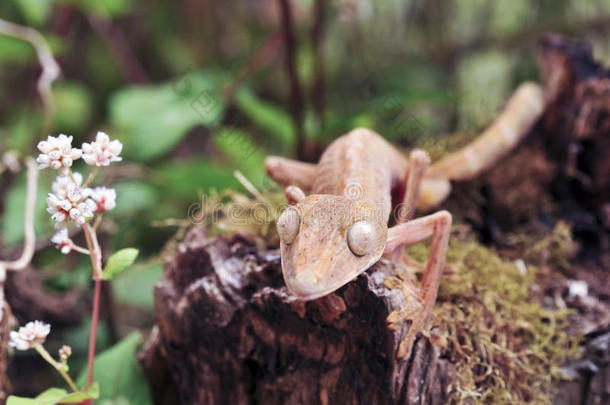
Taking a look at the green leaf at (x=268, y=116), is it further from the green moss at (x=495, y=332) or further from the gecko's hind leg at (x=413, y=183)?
the green moss at (x=495, y=332)

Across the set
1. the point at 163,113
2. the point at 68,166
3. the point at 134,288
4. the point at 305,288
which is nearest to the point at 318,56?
the point at 163,113

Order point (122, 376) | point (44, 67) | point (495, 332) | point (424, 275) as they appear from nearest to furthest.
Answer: point (424, 275)
point (495, 332)
point (122, 376)
point (44, 67)

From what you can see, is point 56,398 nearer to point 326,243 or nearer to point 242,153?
point 326,243

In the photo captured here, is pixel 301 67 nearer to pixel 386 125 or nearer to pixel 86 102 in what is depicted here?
pixel 386 125

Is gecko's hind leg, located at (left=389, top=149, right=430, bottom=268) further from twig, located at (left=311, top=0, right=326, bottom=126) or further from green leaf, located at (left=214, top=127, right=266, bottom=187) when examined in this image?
twig, located at (left=311, top=0, right=326, bottom=126)

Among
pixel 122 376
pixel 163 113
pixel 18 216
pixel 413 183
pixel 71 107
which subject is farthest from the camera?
pixel 71 107

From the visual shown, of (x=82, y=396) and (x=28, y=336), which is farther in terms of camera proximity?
(x=82, y=396)

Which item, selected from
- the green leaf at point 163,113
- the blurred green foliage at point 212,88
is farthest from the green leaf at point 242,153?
the green leaf at point 163,113
